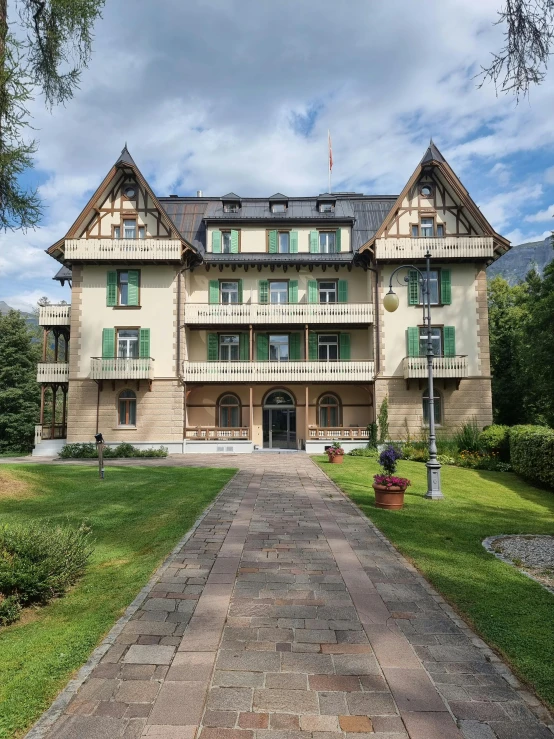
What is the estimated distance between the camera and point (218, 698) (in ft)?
10.7

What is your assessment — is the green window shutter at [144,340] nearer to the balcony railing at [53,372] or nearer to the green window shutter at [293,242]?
the balcony railing at [53,372]

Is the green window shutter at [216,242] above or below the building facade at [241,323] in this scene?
above

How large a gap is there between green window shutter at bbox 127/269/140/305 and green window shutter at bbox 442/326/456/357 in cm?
1661

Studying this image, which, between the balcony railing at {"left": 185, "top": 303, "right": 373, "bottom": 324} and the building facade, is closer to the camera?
the building facade

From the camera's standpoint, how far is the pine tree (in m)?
36.6

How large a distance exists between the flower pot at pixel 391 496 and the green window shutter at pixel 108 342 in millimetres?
17847

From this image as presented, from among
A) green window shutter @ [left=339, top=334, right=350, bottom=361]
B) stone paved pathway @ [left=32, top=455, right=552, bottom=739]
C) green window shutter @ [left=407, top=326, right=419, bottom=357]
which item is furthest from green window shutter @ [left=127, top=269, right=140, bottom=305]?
stone paved pathway @ [left=32, top=455, right=552, bottom=739]

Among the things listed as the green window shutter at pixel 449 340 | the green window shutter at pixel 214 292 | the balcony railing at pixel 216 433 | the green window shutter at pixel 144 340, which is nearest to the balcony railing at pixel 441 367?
the green window shutter at pixel 449 340

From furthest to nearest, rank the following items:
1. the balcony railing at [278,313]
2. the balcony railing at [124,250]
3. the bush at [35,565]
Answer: the balcony railing at [278,313], the balcony railing at [124,250], the bush at [35,565]

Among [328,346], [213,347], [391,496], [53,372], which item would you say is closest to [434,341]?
[328,346]

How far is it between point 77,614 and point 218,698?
2.40m

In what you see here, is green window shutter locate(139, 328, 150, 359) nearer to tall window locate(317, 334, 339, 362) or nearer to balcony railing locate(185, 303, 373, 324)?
balcony railing locate(185, 303, 373, 324)

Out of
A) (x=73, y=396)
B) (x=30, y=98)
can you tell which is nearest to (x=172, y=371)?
(x=73, y=396)

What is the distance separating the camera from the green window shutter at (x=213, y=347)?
2545cm
